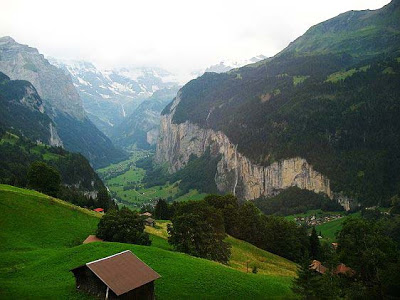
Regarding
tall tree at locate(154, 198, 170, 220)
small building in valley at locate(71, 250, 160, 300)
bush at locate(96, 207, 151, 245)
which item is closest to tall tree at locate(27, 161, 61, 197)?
tall tree at locate(154, 198, 170, 220)

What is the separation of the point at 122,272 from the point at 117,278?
3.01 feet

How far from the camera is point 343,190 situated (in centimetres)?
19800

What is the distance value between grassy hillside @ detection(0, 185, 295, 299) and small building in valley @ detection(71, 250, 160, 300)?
1816mm

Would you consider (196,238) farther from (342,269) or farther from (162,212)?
(162,212)

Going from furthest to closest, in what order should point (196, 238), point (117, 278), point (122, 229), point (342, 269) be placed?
point (342, 269) < point (196, 238) < point (122, 229) < point (117, 278)

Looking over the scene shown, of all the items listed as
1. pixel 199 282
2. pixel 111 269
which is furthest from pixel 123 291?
pixel 199 282

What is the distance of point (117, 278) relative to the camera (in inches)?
1559

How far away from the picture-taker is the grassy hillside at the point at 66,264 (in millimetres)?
46156

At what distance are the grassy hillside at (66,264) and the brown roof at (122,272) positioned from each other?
171 inches

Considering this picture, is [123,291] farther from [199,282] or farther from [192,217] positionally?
[192,217]

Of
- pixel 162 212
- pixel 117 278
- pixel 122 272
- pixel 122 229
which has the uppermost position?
Answer: pixel 122 272

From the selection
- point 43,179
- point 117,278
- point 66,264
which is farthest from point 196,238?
point 43,179

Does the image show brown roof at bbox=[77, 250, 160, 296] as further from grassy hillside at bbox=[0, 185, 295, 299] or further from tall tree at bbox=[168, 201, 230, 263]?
tall tree at bbox=[168, 201, 230, 263]

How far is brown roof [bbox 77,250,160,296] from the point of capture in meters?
38.8
